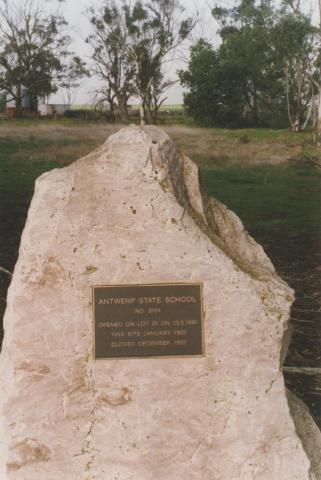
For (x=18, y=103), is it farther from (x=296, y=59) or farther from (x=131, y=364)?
(x=131, y=364)

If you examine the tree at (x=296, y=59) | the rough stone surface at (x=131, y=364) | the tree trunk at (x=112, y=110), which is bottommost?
the rough stone surface at (x=131, y=364)

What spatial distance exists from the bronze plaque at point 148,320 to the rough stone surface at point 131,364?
0.18 feet

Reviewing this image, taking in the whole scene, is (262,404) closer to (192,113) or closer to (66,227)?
(66,227)

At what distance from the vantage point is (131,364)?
3.46m

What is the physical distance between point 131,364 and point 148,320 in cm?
28

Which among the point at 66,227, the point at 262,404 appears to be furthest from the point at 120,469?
the point at 66,227

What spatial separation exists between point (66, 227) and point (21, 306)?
53 cm

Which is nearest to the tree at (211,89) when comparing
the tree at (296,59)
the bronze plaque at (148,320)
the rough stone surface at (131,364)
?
the tree at (296,59)

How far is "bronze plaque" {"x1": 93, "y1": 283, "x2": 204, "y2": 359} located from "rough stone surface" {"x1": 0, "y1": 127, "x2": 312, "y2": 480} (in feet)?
0.18

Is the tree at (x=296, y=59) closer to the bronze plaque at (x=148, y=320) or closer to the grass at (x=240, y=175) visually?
the grass at (x=240, y=175)

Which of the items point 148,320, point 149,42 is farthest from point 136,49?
point 148,320

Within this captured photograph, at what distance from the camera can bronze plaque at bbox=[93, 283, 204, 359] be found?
3434mm

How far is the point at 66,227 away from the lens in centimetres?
343

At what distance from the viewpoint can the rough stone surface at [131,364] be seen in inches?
134
